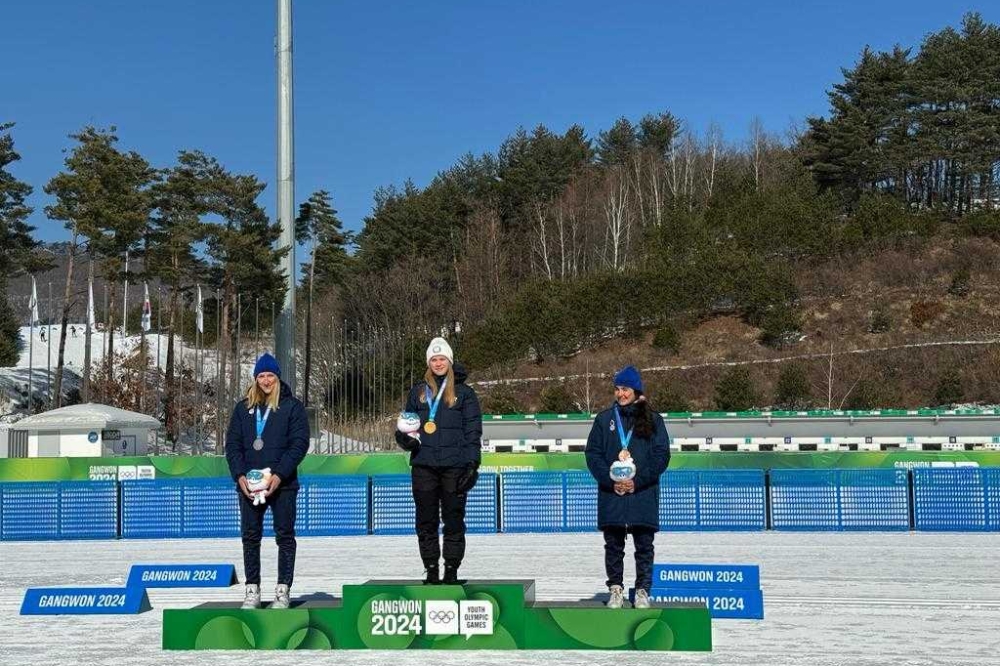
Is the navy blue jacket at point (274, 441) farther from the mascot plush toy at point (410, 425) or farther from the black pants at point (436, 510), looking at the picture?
the black pants at point (436, 510)

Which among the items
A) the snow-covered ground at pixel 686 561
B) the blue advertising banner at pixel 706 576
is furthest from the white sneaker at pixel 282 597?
the blue advertising banner at pixel 706 576

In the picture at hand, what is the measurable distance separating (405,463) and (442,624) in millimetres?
16402

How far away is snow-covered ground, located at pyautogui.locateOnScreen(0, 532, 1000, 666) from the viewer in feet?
29.7

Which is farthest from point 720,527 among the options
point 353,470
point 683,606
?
point 683,606

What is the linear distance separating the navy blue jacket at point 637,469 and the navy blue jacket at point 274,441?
2.35 metres

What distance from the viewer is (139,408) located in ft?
206

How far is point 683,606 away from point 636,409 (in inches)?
64.0

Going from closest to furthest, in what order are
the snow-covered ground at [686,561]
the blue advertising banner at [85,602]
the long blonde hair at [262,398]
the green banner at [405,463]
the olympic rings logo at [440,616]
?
the snow-covered ground at [686,561] < the olympic rings logo at [440,616] < the long blonde hair at [262,398] < the blue advertising banner at [85,602] < the green banner at [405,463]

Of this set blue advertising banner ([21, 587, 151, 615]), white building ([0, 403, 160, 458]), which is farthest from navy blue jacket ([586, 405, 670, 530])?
white building ([0, 403, 160, 458])

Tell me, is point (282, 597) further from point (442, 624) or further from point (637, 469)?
point (637, 469)

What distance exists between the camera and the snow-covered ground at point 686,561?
9055 mm

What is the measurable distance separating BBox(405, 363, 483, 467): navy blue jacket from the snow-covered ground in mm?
1499

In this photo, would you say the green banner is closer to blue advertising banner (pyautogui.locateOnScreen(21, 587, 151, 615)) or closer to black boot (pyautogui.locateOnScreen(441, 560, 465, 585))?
blue advertising banner (pyautogui.locateOnScreen(21, 587, 151, 615))

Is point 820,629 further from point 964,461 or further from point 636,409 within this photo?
point 964,461
